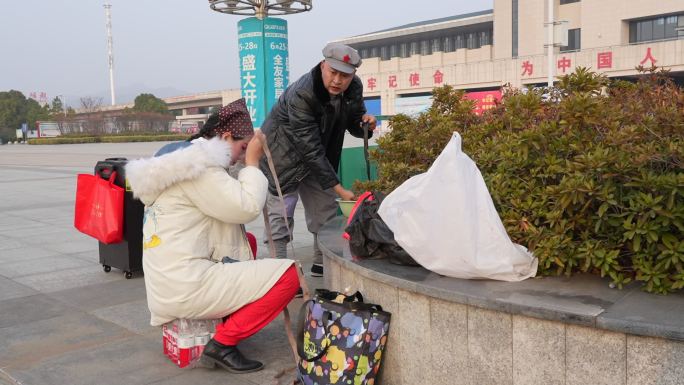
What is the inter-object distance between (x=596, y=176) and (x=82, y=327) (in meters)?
3.37

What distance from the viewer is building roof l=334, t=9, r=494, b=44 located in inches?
2074

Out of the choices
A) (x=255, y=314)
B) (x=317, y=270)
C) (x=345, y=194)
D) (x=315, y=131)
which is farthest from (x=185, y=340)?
(x=317, y=270)

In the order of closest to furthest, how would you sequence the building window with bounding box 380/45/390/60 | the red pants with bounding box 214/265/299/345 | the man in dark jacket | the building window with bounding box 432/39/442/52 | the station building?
the red pants with bounding box 214/265/299/345, the man in dark jacket, the station building, the building window with bounding box 432/39/442/52, the building window with bounding box 380/45/390/60

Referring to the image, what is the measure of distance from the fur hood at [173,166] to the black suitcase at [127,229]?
2.07 meters

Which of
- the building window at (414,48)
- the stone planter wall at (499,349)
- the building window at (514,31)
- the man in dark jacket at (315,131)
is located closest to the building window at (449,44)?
the building window at (414,48)

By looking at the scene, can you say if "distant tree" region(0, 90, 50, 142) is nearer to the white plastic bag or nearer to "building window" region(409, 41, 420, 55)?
"building window" region(409, 41, 420, 55)

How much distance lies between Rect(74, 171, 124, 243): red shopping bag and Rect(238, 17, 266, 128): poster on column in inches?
221

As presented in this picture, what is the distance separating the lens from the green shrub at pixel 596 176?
8.44 ft

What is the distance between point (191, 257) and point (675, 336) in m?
2.24

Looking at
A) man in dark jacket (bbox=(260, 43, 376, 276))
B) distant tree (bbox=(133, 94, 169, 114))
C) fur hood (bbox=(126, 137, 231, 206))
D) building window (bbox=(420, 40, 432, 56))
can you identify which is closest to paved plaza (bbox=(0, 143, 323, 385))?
man in dark jacket (bbox=(260, 43, 376, 276))

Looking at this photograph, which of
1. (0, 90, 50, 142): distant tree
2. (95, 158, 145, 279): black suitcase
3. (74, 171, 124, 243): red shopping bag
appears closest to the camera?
(74, 171, 124, 243): red shopping bag

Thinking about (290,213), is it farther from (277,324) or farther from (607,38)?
(607,38)

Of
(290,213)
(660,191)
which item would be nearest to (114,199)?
(290,213)

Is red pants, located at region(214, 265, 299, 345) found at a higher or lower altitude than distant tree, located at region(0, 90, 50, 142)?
lower
